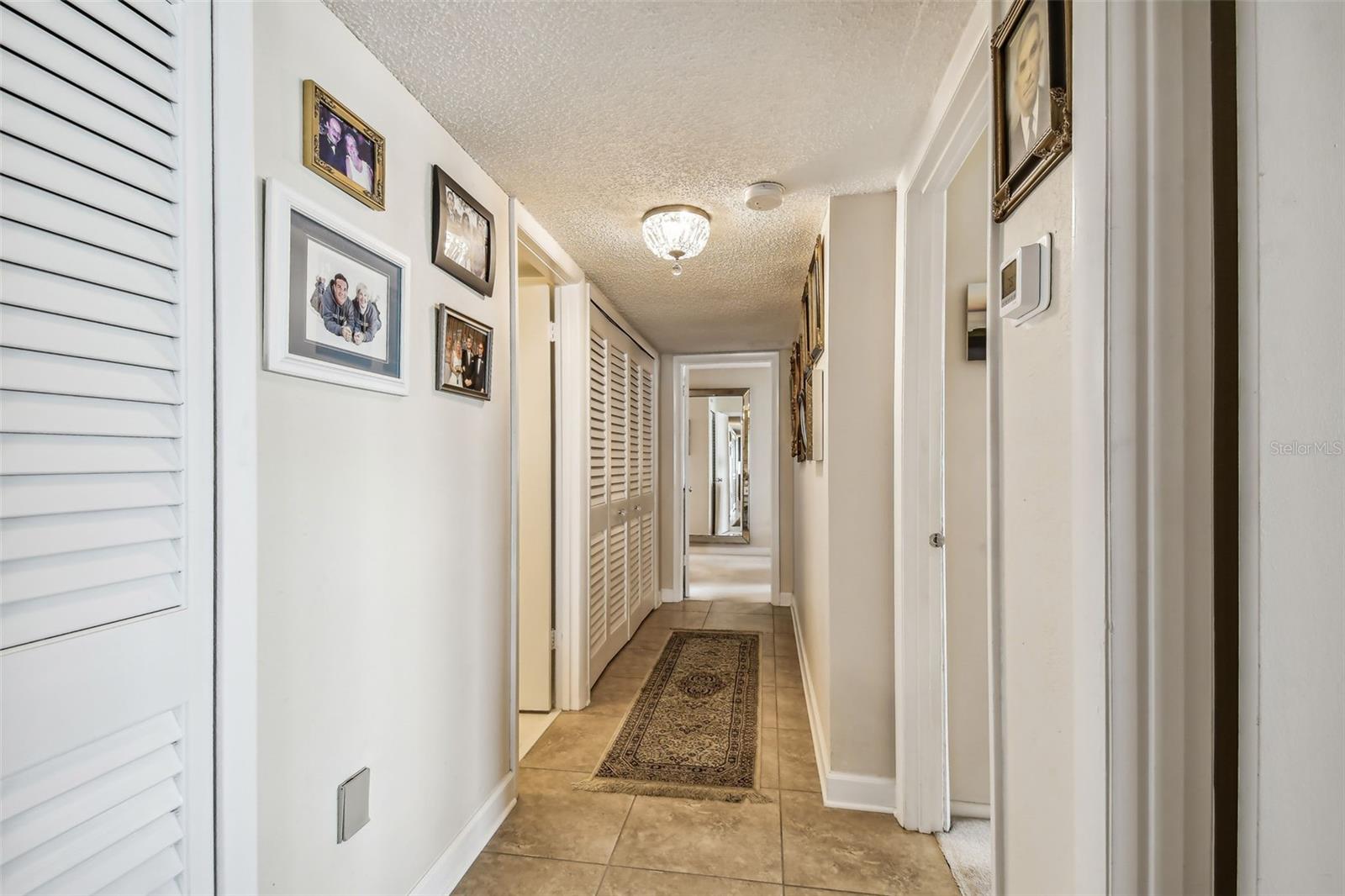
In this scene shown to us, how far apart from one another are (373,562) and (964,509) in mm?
1785

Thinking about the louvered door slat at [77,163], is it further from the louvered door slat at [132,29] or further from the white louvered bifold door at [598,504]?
the white louvered bifold door at [598,504]

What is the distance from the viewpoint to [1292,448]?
60 centimetres

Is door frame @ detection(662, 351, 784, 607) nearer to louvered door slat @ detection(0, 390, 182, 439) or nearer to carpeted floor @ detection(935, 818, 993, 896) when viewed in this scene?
carpeted floor @ detection(935, 818, 993, 896)

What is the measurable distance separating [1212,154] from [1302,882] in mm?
737

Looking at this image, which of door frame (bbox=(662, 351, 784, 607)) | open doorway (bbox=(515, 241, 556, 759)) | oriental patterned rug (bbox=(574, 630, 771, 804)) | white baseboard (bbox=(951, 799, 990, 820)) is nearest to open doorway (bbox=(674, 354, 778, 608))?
door frame (bbox=(662, 351, 784, 607))

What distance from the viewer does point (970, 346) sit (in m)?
2.04

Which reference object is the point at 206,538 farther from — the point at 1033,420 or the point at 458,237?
the point at 1033,420

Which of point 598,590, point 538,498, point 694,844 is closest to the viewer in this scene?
point 694,844

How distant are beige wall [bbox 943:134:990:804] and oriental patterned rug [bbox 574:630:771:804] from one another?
0.72 meters

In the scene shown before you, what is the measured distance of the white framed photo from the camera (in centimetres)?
111

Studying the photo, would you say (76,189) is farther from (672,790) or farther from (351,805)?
(672,790)

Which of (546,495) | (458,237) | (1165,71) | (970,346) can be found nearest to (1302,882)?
(1165,71)

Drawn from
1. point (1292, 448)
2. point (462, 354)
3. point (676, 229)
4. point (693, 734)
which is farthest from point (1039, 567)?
point (693, 734)

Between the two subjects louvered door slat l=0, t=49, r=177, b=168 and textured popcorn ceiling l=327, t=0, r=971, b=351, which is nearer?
louvered door slat l=0, t=49, r=177, b=168
